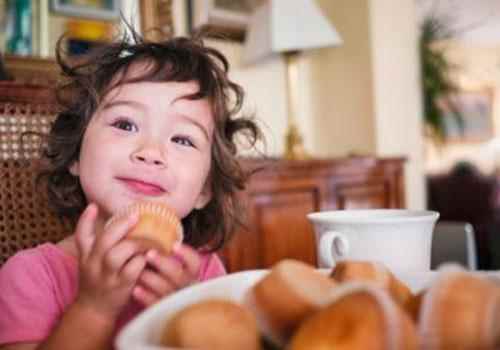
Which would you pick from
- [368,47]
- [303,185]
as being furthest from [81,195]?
[368,47]

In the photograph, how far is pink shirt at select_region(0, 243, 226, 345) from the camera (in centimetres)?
53

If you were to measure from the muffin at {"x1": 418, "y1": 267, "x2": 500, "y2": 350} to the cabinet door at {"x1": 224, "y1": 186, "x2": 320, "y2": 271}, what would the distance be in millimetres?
1227

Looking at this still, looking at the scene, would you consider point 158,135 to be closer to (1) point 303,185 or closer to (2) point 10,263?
(2) point 10,263

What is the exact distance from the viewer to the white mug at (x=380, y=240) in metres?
0.39

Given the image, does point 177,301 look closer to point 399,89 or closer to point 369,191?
point 369,191

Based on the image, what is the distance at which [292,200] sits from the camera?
1.63m

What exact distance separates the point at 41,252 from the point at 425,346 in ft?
1.81

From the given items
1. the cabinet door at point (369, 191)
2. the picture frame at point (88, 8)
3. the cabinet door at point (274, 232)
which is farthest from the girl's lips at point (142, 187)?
the cabinet door at point (369, 191)

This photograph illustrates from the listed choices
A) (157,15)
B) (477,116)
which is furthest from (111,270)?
(477,116)

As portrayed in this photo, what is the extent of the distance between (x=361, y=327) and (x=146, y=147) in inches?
17.3

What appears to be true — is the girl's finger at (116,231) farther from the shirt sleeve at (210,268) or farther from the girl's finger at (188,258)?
the shirt sleeve at (210,268)

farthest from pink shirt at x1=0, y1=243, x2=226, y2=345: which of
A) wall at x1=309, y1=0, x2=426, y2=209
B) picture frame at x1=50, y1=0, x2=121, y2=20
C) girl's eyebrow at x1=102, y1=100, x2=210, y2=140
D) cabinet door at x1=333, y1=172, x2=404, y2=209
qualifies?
wall at x1=309, y1=0, x2=426, y2=209

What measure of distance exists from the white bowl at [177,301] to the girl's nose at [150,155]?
31 cm

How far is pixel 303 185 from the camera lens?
65.2 inches
